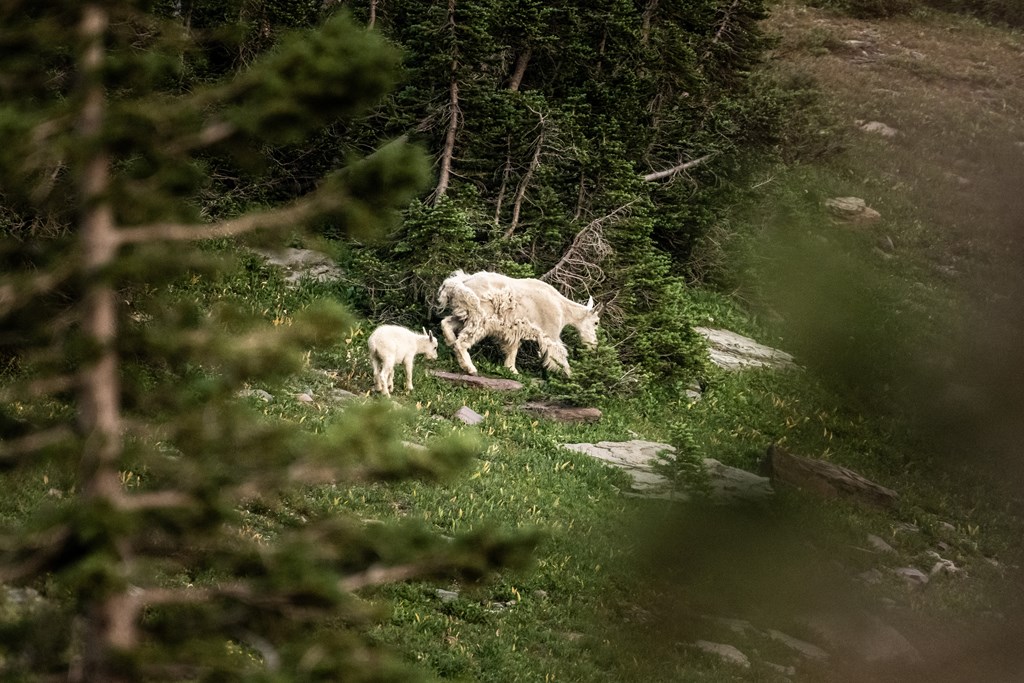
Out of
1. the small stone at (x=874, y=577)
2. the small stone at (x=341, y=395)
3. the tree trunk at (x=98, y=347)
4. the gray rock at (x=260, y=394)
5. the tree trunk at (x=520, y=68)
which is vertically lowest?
the small stone at (x=341, y=395)

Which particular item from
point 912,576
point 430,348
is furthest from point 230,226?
point 430,348

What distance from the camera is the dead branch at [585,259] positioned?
2250 centimetres

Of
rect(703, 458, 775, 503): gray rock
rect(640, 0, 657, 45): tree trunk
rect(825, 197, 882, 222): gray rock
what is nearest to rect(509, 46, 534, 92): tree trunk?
rect(640, 0, 657, 45): tree trunk

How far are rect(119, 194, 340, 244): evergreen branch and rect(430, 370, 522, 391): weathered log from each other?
14.8 metres

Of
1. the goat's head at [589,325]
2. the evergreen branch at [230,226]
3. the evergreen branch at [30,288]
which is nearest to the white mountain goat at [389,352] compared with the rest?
the goat's head at [589,325]

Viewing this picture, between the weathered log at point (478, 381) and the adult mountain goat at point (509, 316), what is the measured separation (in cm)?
64

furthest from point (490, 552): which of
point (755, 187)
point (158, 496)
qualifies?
point (755, 187)

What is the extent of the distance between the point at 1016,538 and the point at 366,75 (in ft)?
6.93

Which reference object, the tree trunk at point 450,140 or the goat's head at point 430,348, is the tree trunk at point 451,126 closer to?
the tree trunk at point 450,140

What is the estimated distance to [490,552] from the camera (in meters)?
3.62

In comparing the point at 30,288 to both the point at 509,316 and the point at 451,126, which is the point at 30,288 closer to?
the point at 509,316

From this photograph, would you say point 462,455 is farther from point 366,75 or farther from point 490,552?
point 366,75

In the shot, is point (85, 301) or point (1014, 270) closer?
point (1014, 270)

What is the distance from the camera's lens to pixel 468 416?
16.7m
